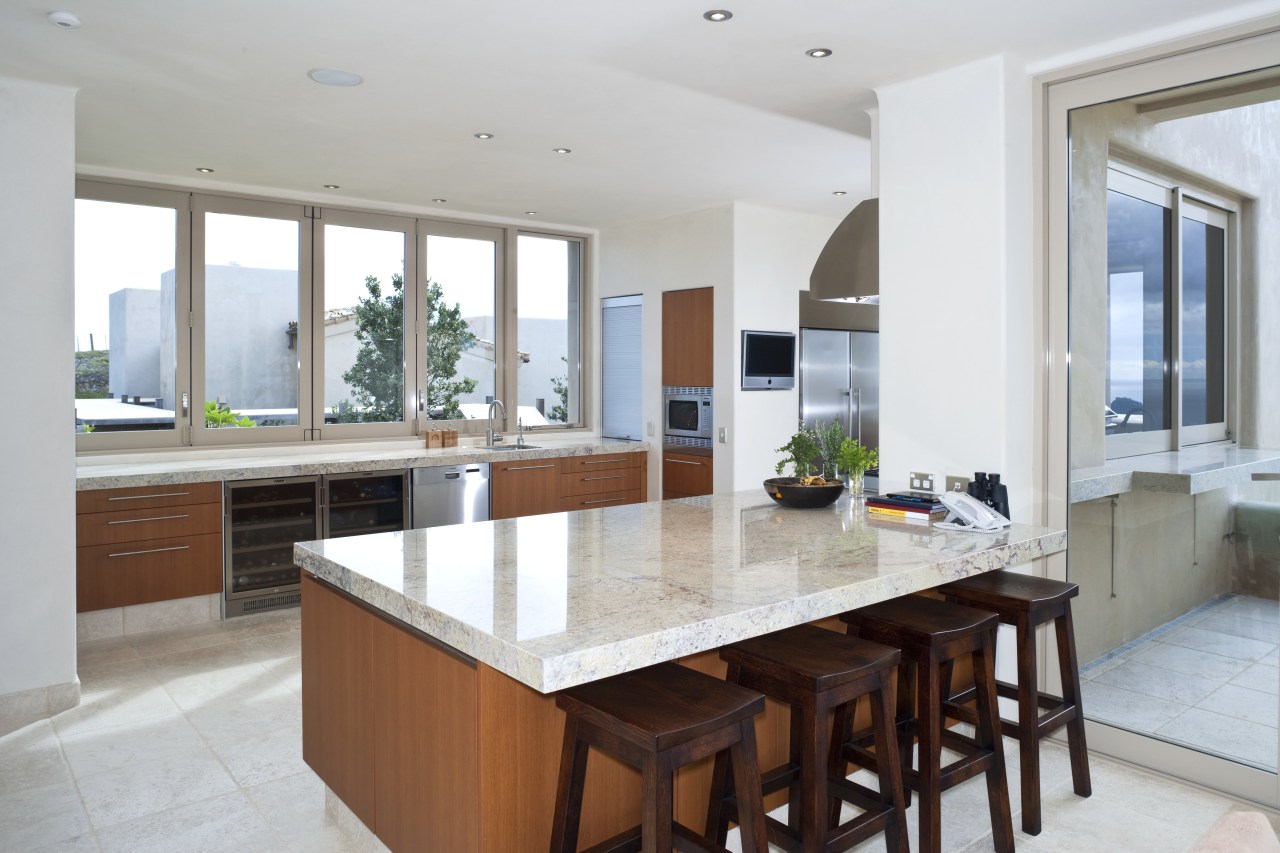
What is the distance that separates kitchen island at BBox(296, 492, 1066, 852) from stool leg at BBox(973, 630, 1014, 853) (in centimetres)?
30

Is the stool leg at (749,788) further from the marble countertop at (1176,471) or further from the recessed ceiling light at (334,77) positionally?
the recessed ceiling light at (334,77)

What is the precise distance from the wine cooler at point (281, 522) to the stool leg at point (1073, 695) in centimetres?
395

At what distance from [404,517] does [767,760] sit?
3.40 metres

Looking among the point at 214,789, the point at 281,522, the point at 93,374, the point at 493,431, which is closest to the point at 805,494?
the point at 214,789

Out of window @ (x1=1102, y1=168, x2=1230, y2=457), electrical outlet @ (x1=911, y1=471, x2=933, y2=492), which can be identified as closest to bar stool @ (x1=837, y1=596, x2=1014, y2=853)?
electrical outlet @ (x1=911, y1=471, x2=933, y2=492)

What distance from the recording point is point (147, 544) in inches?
181

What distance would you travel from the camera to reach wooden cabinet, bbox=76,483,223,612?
443 centimetres

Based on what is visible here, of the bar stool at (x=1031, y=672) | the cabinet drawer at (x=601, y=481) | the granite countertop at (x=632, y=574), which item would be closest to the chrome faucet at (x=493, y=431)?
the cabinet drawer at (x=601, y=481)

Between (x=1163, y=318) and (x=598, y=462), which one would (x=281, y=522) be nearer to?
(x=598, y=462)

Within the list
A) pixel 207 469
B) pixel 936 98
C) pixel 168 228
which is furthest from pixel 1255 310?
pixel 168 228

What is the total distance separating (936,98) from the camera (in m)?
3.37

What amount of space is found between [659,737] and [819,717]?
490 millimetres

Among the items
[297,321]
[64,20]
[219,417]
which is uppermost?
[64,20]

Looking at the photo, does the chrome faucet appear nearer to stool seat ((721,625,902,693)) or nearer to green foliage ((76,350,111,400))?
green foliage ((76,350,111,400))
